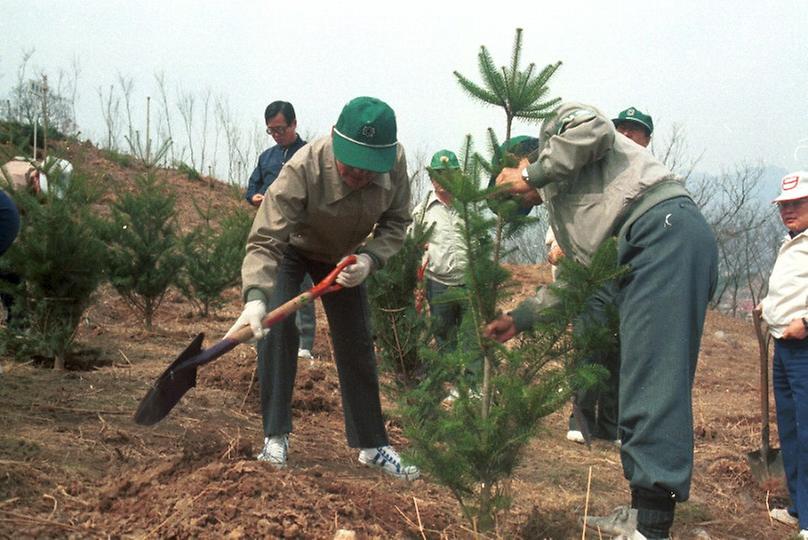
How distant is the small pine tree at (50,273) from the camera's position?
4973mm

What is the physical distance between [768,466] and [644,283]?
263cm

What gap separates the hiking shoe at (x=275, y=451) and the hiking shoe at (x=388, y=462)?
1.54ft

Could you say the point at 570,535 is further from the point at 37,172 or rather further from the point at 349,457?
the point at 37,172

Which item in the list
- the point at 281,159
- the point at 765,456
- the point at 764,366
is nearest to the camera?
the point at 764,366

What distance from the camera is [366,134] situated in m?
3.05

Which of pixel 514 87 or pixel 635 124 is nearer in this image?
pixel 514 87

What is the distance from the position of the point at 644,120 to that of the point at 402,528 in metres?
3.24

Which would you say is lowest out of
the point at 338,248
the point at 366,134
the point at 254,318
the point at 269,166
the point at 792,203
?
the point at 254,318

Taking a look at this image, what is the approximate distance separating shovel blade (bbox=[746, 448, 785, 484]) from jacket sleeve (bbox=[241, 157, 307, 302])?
3.27 metres

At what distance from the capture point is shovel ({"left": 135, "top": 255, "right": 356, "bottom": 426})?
117 inches

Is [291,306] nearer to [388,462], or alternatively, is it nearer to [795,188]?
[388,462]

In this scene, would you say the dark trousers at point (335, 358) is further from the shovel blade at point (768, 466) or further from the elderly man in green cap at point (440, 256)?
the shovel blade at point (768, 466)

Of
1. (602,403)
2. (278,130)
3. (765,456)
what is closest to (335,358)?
(602,403)

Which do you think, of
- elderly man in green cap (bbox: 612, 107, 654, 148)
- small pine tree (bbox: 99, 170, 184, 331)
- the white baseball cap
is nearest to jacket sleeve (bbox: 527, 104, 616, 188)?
the white baseball cap
